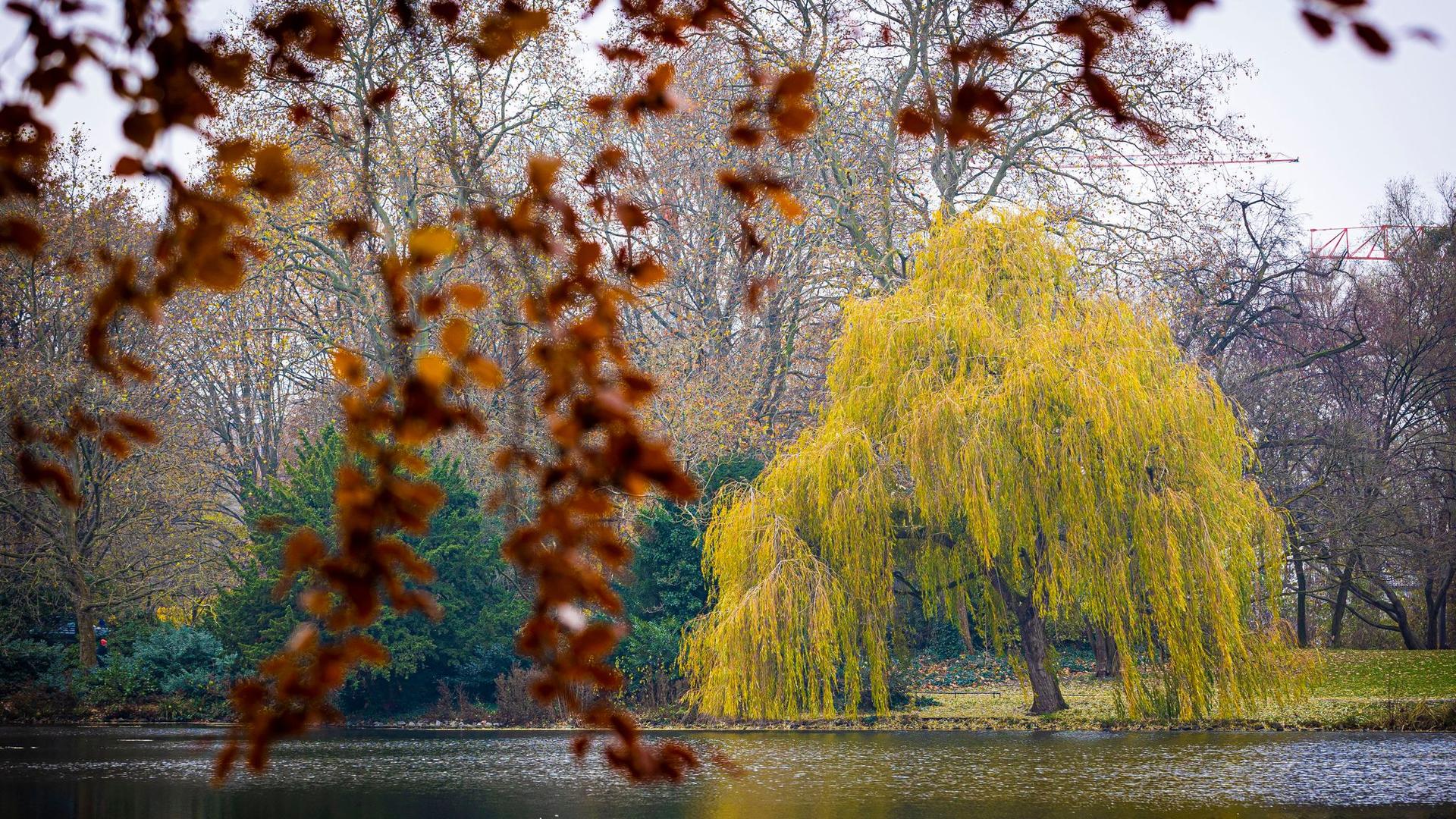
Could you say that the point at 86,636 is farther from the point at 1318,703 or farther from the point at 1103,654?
the point at 1318,703

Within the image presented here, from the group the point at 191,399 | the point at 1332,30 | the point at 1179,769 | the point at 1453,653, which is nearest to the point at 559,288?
the point at 1332,30

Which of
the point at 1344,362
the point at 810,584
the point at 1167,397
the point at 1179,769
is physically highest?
the point at 1344,362

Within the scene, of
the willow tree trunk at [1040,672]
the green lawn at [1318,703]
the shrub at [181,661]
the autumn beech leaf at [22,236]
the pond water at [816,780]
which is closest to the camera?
the autumn beech leaf at [22,236]

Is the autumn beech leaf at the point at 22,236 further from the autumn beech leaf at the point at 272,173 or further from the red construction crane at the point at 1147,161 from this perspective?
the red construction crane at the point at 1147,161

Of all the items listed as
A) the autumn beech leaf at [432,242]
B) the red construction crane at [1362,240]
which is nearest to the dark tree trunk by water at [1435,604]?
the red construction crane at [1362,240]

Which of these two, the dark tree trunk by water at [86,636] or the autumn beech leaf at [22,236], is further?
the dark tree trunk by water at [86,636]

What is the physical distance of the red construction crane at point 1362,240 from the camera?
2791 centimetres

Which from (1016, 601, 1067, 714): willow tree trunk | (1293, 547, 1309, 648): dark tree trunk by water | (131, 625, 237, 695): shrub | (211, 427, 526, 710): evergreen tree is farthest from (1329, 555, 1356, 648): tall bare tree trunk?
(131, 625, 237, 695): shrub

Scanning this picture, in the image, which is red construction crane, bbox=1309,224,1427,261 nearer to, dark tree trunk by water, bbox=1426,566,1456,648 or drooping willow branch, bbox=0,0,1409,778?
dark tree trunk by water, bbox=1426,566,1456,648

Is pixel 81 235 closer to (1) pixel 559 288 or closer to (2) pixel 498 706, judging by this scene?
(2) pixel 498 706

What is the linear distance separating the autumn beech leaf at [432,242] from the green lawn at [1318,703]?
46.9 feet

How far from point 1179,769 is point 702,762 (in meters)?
5.18

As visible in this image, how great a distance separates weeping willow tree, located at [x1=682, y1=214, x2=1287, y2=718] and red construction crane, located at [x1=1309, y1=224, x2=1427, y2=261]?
12661mm

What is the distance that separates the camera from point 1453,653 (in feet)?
76.0
